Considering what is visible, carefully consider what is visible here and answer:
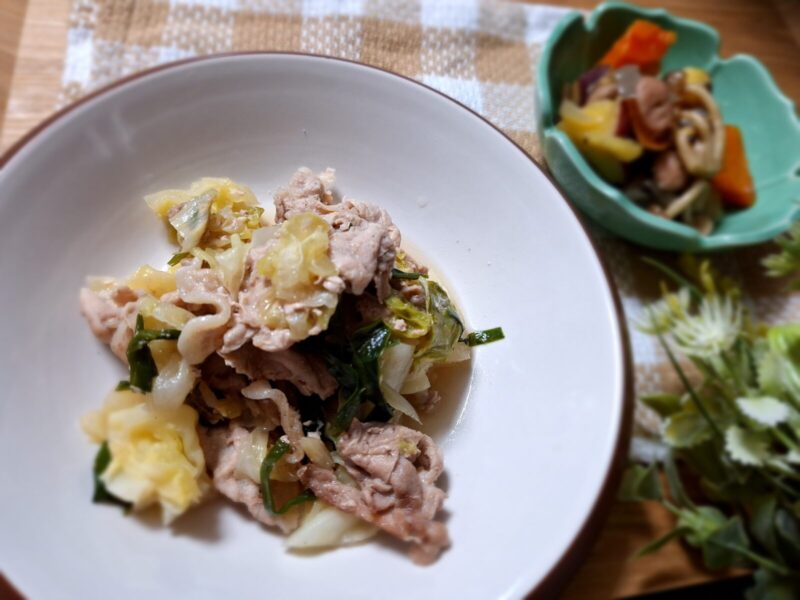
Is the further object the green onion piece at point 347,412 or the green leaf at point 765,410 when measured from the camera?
the green onion piece at point 347,412

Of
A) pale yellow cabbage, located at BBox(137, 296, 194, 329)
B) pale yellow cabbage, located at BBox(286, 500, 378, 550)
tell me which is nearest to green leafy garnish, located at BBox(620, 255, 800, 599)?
pale yellow cabbage, located at BBox(286, 500, 378, 550)

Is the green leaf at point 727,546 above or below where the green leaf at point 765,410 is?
below

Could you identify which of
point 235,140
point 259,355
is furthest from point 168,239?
point 259,355

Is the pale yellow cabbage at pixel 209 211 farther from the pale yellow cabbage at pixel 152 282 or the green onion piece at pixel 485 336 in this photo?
the green onion piece at pixel 485 336

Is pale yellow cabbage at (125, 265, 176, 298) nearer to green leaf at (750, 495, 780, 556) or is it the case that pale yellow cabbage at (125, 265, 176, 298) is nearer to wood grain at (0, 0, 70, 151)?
wood grain at (0, 0, 70, 151)

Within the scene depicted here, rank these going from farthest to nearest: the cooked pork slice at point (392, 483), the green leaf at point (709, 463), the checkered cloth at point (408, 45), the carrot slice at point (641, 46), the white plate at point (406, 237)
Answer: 1. the carrot slice at point (641, 46)
2. the checkered cloth at point (408, 45)
3. the green leaf at point (709, 463)
4. the cooked pork slice at point (392, 483)
5. the white plate at point (406, 237)

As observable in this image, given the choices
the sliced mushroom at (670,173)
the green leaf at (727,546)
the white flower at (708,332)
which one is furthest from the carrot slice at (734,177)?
the green leaf at (727,546)

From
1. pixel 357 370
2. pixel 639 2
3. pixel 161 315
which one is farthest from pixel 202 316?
pixel 639 2
